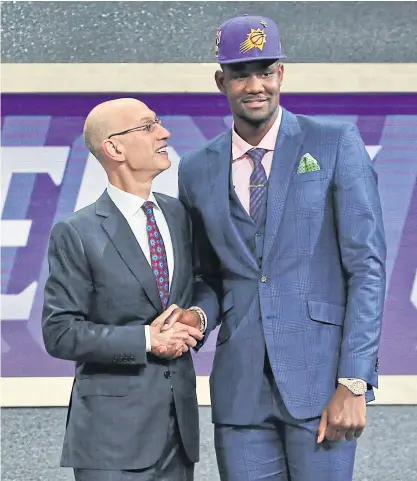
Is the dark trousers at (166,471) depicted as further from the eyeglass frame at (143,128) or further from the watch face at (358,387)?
the eyeglass frame at (143,128)

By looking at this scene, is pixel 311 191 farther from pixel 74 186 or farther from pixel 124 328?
pixel 74 186

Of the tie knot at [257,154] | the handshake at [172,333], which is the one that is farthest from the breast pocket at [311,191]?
the handshake at [172,333]

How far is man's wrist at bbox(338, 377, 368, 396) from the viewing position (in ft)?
7.46

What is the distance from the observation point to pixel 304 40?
3.81m

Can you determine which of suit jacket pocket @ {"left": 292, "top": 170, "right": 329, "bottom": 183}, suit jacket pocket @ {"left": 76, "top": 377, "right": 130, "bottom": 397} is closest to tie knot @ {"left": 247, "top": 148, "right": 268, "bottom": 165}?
suit jacket pocket @ {"left": 292, "top": 170, "right": 329, "bottom": 183}

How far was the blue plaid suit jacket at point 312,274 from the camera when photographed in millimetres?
2305

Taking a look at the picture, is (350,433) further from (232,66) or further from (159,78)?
(159,78)

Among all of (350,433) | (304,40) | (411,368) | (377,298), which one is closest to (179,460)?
(350,433)

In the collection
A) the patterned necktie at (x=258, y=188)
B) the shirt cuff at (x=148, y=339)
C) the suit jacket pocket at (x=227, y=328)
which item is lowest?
the shirt cuff at (x=148, y=339)

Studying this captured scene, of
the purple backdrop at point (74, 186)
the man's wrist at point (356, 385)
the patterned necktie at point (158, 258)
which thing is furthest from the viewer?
the purple backdrop at point (74, 186)

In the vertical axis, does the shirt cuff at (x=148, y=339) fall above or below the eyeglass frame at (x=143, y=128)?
below

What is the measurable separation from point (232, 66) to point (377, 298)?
625 mm

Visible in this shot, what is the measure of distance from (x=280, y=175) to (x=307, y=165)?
0.07 metres

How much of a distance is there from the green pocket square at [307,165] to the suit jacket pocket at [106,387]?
63 cm
